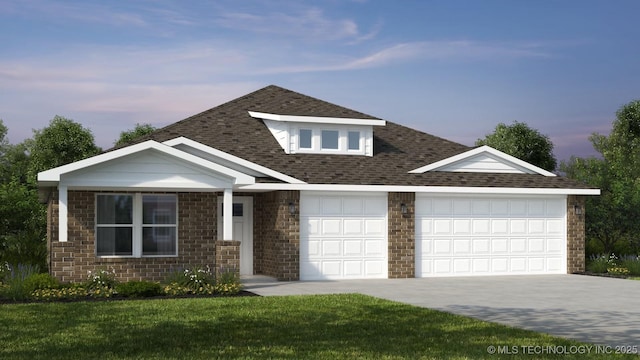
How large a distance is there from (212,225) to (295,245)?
255 centimetres

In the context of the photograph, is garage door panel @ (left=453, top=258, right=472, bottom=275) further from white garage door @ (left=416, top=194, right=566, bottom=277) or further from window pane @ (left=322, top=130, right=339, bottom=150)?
window pane @ (left=322, top=130, right=339, bottom=150)

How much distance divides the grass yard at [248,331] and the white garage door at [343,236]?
22.3ft

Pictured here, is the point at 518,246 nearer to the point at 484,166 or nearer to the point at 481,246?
the point at 481,246

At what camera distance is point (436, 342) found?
1264 cm

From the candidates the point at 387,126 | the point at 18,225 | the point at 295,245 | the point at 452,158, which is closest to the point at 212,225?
the point at 295,245

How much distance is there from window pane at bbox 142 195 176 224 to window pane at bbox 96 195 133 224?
0.41 meters

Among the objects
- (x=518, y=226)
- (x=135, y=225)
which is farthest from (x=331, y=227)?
(x=518, y=226)

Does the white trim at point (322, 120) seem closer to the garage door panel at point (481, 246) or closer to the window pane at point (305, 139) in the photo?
the window pane at point (305, 139)

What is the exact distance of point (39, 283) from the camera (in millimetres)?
19188

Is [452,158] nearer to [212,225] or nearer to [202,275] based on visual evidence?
[212,225]

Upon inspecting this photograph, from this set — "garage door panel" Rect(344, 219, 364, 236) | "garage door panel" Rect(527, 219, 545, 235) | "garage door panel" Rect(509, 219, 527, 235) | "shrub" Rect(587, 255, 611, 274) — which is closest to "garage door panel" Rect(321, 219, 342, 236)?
"garage door panel" Rect(344, 219, 364, 236)

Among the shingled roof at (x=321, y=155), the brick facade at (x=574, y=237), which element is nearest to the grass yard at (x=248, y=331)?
the shingled roof at (x=321, y=155)

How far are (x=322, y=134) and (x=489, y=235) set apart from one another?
6.46 meters

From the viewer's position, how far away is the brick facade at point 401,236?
25.6 meters
